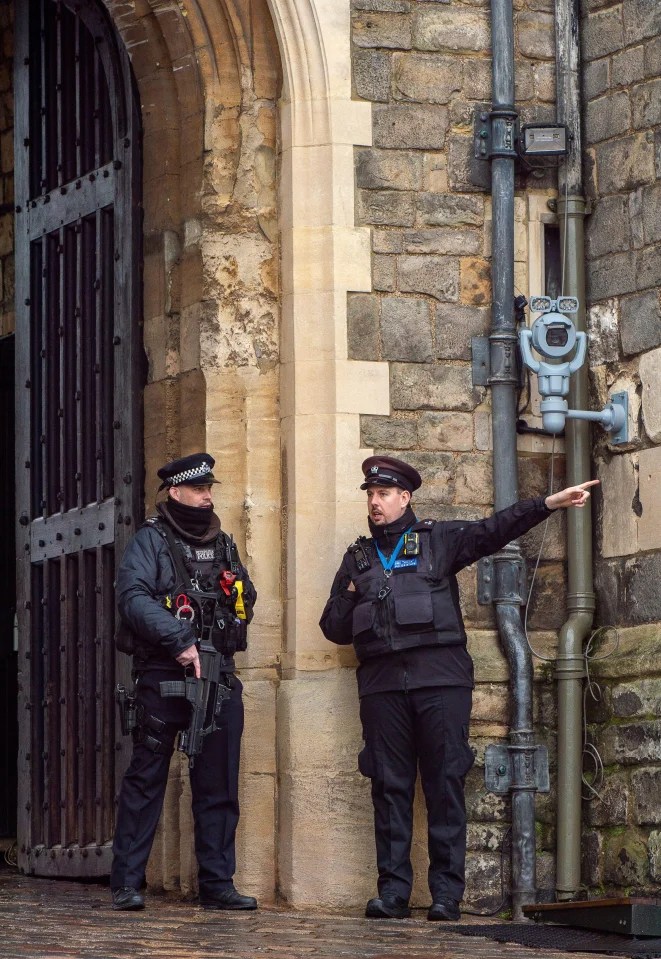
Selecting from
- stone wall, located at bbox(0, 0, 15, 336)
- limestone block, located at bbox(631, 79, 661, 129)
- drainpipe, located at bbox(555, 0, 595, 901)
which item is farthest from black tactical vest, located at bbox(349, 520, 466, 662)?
stone wall, located at bbox(0, 0, 15, 336)

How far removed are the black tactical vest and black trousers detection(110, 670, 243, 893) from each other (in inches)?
21.8

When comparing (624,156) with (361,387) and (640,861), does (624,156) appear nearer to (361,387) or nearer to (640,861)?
(361,387)

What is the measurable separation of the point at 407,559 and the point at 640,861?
57.9 inches

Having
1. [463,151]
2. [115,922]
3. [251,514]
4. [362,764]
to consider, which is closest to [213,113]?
[463,151]

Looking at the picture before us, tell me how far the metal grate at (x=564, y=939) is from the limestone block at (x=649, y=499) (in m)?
1.66

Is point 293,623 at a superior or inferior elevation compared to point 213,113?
inferior

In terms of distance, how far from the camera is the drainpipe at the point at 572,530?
28.2ft

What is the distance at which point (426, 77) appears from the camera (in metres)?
8.95

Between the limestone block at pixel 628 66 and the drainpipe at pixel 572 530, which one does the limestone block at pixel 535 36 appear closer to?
the drainpipe at pixel 572 530

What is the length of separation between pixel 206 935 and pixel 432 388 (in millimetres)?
2693

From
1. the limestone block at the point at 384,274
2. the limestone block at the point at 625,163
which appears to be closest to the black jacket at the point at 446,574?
the limestone block at the point at 384,274

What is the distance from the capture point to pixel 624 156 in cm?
894

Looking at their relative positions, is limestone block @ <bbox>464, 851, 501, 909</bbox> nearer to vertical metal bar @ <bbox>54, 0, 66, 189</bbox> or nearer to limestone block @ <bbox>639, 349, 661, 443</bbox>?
limestone block @ <bbox>639, 349, 661, 443</bbox>

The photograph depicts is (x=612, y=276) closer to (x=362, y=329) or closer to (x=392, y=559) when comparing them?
(x=362, y=329)
